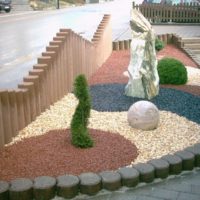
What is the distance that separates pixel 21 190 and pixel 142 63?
4.71 m

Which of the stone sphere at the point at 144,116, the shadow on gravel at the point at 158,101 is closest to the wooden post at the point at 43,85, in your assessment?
the shadow on gravel at the point at 158,101

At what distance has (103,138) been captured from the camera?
641 centimetres

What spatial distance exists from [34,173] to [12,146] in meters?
1.03

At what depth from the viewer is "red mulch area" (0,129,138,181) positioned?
534cm

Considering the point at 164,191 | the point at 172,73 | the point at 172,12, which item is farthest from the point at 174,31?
the point at 164,191

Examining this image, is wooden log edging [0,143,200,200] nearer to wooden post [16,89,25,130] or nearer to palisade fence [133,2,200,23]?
wooden post [16,89,25,130]

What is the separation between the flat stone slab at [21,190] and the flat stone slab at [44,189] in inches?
2.2

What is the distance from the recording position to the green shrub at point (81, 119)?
19.0 ft

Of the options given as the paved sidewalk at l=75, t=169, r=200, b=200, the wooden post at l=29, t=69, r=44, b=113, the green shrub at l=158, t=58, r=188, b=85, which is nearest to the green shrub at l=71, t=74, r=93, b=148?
the paved sidewalk at l=75, t=169, r=200, b=200

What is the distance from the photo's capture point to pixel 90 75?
10.9m

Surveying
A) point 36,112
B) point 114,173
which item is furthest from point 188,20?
point 114,173

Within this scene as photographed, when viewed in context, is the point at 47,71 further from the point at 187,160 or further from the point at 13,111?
the point at 187,160

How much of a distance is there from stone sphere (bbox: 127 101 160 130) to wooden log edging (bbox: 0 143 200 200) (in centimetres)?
141

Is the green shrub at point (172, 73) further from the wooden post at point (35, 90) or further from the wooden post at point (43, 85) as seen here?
the wooden post at point (35, 90)
